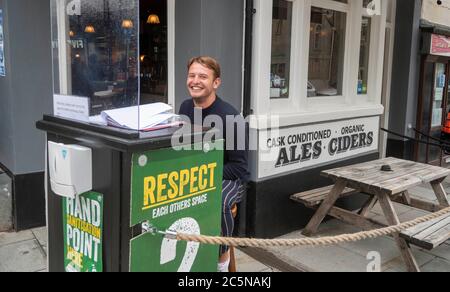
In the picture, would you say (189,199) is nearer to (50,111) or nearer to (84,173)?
(84,173)

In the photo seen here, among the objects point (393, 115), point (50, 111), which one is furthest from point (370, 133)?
point (50, 111)

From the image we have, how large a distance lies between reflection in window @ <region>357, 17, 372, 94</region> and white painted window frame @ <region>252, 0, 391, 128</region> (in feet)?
0.18

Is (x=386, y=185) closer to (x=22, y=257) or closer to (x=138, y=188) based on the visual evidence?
(x=138, y=188)

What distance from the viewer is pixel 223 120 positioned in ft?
9.45

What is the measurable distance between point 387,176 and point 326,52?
1690 mm

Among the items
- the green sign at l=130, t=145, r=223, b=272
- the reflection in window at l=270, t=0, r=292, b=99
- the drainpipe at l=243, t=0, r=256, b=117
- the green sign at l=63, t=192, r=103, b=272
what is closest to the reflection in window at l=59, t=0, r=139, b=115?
the green sign at l=130, t=145, r=223, b=272

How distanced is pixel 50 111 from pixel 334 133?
296 centimetres

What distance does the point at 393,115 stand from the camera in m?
7.26

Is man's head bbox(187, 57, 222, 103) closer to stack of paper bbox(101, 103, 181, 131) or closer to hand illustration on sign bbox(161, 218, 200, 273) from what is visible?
stack of paper bbox(101, 103, 181, 131)

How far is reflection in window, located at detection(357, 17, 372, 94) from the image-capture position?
5.60 metres

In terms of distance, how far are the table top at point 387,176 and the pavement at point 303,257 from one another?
680 mm

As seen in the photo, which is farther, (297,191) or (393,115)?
(393,115)

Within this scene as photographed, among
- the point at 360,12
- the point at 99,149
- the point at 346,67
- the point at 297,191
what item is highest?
the point at 360,12

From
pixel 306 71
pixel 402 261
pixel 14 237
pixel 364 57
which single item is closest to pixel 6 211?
pixel 14 237
